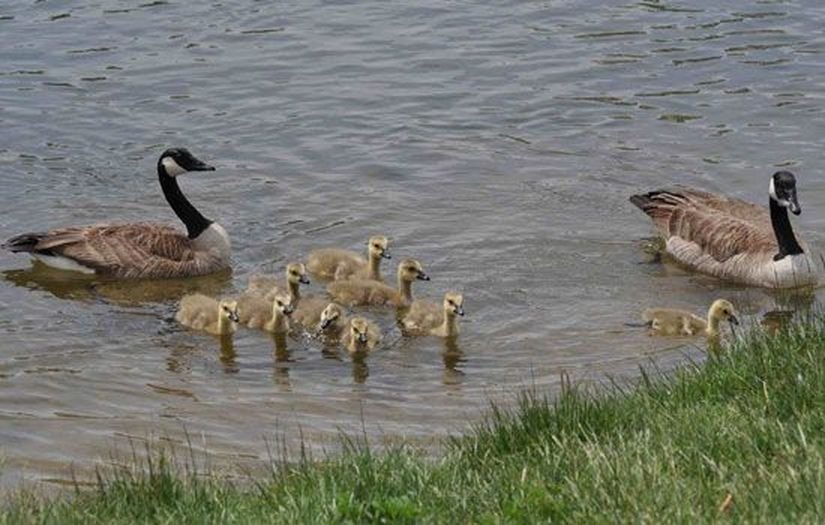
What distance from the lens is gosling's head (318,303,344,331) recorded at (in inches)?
492

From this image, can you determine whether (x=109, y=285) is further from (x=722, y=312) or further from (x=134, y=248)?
(x=722, y=312)

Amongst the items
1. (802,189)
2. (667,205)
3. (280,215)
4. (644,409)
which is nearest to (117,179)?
(280,215)

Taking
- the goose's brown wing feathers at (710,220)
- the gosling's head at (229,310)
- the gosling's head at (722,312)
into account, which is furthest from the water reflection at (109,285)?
the gosling's head at (722,312)

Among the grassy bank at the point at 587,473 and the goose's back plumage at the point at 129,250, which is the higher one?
the grassy bank at the point at 587,473

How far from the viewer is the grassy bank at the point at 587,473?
641 centimetres

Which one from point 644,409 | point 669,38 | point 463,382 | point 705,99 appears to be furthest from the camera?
point 669,38

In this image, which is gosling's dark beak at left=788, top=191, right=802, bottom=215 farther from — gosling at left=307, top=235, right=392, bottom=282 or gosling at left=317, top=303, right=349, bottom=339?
gosling at left=317, top=303, right=349, bottom=339

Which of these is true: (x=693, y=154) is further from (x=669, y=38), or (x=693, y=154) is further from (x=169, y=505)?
(x=169, y=505)

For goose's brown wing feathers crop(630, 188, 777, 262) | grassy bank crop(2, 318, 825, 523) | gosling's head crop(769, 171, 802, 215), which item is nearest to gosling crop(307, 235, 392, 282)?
goose's brown wing feathers crop(630, 188, 777, 262)

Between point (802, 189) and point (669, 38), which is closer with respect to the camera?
point (802, 189)

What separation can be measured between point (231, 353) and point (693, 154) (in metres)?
5.98

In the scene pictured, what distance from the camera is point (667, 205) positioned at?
14883mm

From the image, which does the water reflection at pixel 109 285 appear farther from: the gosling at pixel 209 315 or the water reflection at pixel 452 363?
the water reflection at pixel 452 363

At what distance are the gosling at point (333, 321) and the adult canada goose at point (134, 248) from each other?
A: 215 centimetres
